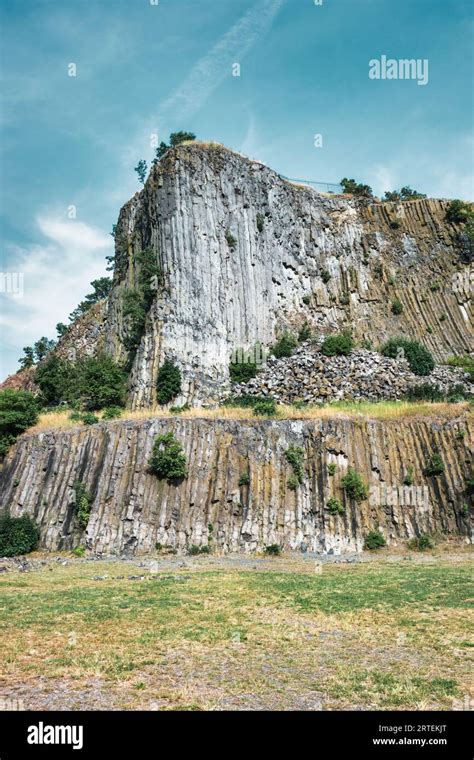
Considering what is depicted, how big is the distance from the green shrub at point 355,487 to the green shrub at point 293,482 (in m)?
2.42

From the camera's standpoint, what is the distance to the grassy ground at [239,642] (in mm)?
7441

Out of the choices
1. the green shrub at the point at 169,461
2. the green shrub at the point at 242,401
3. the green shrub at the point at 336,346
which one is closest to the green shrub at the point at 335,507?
the green shrub at the point at 169,461

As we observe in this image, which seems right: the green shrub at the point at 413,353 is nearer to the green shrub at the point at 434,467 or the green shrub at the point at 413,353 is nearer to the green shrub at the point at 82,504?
the green shrub at the point at 434,467

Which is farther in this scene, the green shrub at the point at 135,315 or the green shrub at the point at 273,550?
the green shrub at the point at 135,315

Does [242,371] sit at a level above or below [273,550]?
above

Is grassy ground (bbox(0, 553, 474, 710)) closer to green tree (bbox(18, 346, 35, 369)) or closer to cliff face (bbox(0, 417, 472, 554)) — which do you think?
cliff face (bbox(0, 417, 472, 554))

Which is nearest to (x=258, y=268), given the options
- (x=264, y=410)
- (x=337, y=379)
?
(x=337, y=379)

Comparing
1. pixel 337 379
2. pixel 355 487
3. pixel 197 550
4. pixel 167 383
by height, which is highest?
pixel 337 379

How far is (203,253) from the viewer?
4634 cm

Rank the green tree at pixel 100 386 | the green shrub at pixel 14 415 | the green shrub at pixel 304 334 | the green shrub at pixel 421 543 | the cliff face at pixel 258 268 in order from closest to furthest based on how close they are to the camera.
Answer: the green shrub at pixel 421 543, the green shrub at pixel 14 415, the green tree at pixel 100 386, the cliff face at pixel 258 268, the green shrub at pixel 304 334

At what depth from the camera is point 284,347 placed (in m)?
48.5

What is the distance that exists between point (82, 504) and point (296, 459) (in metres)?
11.5

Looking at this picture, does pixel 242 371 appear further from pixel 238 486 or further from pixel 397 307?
pixel 397 307
